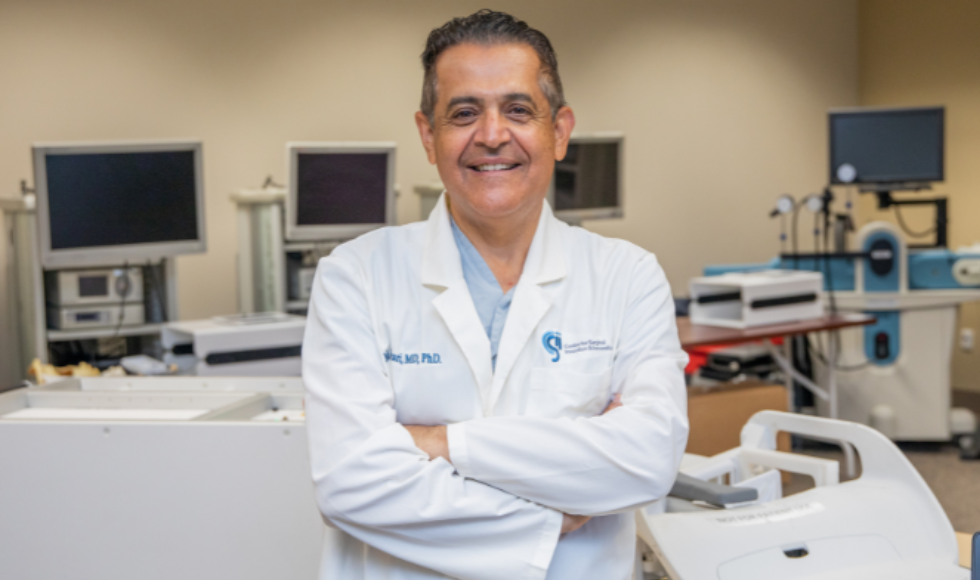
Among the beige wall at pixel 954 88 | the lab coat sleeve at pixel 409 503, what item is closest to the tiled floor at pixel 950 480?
the beige wall at pixel 954 88

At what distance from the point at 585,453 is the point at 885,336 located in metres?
3.54

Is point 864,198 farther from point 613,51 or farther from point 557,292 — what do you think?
point 557,292

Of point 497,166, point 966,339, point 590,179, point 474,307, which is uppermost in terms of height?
point 590,179

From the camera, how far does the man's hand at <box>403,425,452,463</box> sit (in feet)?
3.63

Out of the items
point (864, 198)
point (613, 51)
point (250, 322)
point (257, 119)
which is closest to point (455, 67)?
point (250, 322)

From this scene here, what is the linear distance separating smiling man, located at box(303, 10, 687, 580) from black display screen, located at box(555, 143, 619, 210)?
2782mm

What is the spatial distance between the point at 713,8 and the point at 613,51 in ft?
2.70

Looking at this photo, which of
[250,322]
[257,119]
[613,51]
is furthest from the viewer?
[613,51]

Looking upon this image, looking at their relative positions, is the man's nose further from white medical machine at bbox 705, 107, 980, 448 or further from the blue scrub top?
white medical machine at bbox 705, 107, 980, 448

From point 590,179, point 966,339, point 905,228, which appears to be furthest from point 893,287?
point 905,228

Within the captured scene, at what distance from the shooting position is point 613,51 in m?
5.75

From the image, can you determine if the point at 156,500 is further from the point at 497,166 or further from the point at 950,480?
the point at 950,480

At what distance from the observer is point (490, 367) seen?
1202 millimetres

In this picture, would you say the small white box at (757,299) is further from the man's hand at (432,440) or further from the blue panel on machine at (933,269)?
the man's hand at (432,440)
